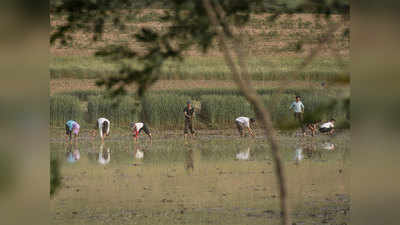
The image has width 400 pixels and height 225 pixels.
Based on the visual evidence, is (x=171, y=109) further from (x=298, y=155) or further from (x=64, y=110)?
(x=298, y=155)

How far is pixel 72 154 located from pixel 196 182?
13.2ft

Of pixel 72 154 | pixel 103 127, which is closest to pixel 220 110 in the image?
pixel 103 127

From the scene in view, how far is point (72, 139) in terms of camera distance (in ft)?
60.1

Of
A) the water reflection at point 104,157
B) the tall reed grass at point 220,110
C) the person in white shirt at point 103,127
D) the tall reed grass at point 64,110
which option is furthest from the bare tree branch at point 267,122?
the tall reed grass at point 220,110

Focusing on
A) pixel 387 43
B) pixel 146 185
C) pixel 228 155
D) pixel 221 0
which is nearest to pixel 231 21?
pixel 221 0

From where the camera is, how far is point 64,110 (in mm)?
20391

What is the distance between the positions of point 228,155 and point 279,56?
13635 millimetres

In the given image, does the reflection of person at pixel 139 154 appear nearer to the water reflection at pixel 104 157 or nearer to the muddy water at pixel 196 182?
the muddy water at pixel 196 182

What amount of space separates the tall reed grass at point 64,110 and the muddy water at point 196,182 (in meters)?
1.76

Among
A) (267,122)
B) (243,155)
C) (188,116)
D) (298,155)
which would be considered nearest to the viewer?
(267,122)

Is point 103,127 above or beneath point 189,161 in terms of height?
above

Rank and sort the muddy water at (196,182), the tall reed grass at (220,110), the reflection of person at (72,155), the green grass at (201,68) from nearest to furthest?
the muddy water at (196,182), the reflection of person at (72,155), the tall reed grass at (220,110), the green grass at (201,68)

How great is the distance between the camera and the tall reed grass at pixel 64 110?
19.8m

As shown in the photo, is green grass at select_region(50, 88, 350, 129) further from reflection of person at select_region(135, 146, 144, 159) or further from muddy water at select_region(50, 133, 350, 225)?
reflection of person at select_region(135, 146, 144, 159)
